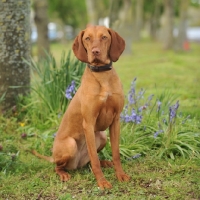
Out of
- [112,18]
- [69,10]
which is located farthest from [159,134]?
[69,10]

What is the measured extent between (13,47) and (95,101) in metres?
2.87

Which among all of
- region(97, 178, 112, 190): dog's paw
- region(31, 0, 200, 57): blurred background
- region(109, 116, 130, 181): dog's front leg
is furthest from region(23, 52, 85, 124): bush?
region(97, 178, 112, 190): dog's paw

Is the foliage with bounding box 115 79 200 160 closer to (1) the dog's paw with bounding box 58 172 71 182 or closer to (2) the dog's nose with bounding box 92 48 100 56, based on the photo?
(1) the dog's paw with bounding box 58 172 71 182

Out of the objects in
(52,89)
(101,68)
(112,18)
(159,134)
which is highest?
(101,68)

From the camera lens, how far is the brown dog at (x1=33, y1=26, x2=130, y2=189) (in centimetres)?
405

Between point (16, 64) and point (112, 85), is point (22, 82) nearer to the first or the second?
point (16, 64)

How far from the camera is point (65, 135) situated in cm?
458

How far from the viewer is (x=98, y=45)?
3.97m

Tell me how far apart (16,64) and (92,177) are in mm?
2754

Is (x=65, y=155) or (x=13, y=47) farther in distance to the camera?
(x=13, y=47)

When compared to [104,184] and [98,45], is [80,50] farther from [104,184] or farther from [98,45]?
[104,184]

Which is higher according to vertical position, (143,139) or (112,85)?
(112,85)

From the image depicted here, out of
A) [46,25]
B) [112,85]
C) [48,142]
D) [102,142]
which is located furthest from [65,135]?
[46,25]

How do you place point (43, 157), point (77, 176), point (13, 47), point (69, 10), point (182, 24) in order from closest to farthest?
point (77, 176) < point (43, 157) < point (13, 47) < point (182, 24) < point (69, 10)
